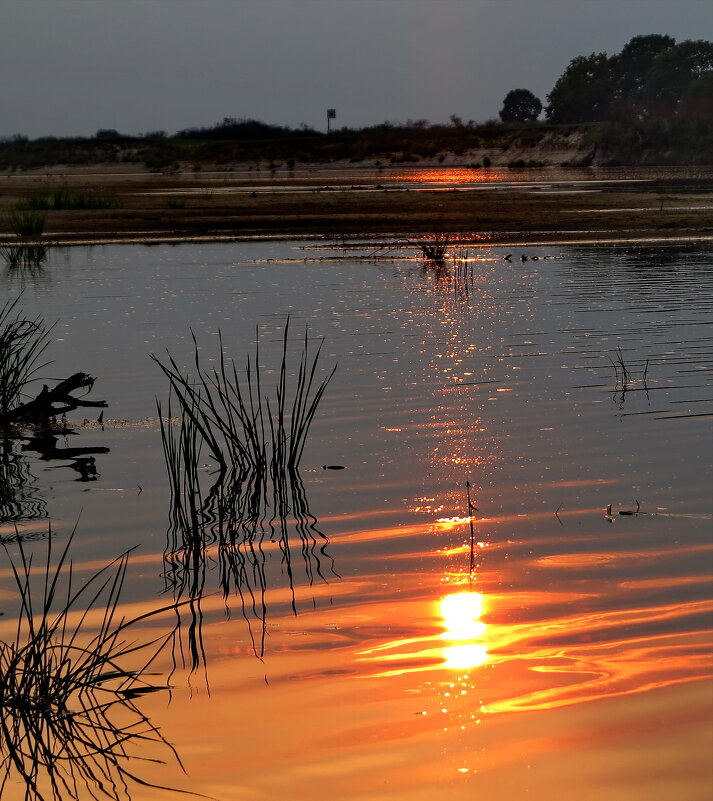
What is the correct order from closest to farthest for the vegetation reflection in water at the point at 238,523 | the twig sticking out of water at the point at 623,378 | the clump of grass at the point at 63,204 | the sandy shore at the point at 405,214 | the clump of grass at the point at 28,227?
the vegetation reflection in water at the point at 238,523, the twig sticking out of water at the point at 623,378, the clump of grass at the point at 28,227, the sandy shore at the point at 405,214, the clump of grass at the point at 63,204

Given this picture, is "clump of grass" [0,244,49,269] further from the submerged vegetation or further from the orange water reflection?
A: the submerged vegetation

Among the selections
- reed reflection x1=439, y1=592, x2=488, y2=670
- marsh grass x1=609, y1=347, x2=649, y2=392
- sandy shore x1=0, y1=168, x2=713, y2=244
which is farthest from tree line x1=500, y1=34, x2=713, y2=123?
reed reflection x1=439, y1=592, x2=488, y2=670

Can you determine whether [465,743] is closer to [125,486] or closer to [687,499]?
[687,499]

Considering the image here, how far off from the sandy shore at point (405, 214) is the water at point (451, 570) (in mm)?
15082

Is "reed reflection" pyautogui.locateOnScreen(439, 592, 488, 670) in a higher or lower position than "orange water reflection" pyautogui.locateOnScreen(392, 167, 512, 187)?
lower

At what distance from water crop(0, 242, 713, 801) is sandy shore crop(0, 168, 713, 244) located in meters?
15.1

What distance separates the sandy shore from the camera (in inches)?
1125

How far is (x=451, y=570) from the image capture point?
579 centimetres

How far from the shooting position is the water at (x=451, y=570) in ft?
12.9

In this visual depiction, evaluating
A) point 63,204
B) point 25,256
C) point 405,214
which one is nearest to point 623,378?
point 25,256

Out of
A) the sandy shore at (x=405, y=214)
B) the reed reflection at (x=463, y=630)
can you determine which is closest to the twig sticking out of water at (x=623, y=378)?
the reed reflection at (x=463, y=630)

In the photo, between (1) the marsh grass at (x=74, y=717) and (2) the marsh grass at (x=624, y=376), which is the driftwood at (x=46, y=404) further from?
(1) the marsh grass at (x=74, y=717)

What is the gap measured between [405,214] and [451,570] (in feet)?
93.2

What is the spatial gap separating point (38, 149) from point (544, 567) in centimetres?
10569
